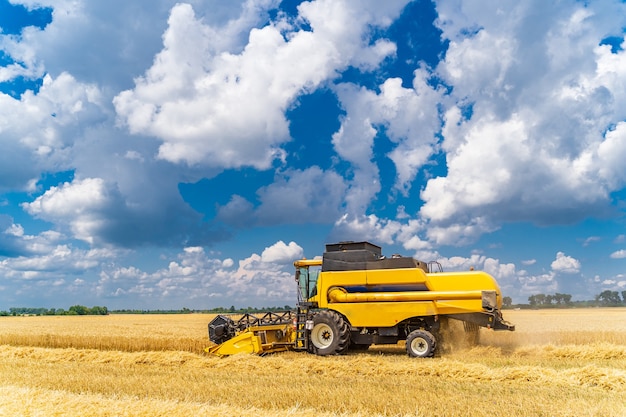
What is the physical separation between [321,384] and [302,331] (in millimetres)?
5579

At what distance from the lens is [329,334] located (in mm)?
13844

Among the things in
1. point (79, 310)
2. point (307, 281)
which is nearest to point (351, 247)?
point (307, 281)

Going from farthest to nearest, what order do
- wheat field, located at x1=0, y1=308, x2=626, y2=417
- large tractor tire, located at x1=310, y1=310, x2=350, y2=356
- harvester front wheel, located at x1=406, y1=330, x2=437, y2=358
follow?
large tractor tire, located at x1=310, y1=310, x2=350, y2=356 < harvester front wheel, located at x1=406, y1=330, x2=437, y2=358 < wheat field, located at x1=0, y1=308, x2=626, y2=417

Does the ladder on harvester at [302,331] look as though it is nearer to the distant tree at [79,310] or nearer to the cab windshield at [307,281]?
the cab windshield at [307,281]

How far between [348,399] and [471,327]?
24.5 ft

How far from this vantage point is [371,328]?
13.9 metres

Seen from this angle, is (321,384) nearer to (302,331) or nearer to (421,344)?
(421,344)

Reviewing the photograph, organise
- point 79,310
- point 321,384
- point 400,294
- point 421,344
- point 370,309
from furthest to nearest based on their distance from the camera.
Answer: point 79,310 → point 370,309 → point 400,294 → point 421,344 → point 321,384

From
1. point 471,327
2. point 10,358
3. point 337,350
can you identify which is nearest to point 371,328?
point 337,350

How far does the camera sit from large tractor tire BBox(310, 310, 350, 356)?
535 inches

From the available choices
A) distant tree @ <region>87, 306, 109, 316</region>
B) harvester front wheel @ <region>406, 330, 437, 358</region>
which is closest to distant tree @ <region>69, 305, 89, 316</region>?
distant tree @ <region>87, 306, 109, 316</region>

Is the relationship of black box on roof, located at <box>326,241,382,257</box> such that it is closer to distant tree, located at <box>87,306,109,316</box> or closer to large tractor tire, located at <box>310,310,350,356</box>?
large tractor tire, located at <box>310,310,350,356</box>

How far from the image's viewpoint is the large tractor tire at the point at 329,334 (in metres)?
13.6

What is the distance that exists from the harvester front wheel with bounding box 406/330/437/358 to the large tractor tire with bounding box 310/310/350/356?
5.58 feet
